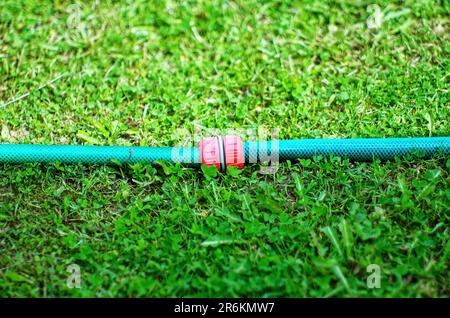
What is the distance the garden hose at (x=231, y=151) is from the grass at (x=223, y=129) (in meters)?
0.06

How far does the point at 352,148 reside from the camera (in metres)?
2.93

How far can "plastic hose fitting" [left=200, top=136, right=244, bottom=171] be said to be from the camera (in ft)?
9.46

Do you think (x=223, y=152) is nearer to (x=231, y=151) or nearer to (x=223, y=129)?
(x=231, y=151)

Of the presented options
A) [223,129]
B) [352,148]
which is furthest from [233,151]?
[352,148]

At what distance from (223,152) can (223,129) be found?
360 mm

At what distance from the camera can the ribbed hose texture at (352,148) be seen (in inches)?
114

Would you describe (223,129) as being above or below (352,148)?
above

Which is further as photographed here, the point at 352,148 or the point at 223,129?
the point at 223,129

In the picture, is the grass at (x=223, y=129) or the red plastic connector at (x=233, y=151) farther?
the red plastic connector at (x=233, y=151)

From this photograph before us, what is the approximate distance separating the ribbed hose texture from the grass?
0.06 metres

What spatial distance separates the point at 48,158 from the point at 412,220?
1917 millimetres

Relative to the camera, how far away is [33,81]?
3.54 meters

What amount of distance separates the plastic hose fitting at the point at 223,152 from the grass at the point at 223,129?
0.07 meters
